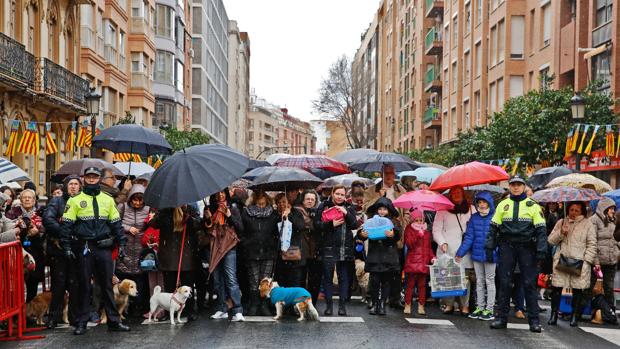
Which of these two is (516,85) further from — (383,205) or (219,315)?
(219,315)

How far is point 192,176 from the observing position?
33.4 feet

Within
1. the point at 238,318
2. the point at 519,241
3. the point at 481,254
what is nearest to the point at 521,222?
the point at 519,241

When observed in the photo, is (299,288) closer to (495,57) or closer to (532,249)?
(532,249)

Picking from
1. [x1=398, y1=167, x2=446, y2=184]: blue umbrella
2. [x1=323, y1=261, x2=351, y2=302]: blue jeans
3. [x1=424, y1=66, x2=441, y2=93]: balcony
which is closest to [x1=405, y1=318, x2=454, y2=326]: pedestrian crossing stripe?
[x1=323, y1=261, x2=351, y2=302]: blue jeans

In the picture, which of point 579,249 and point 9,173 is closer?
point 579,249

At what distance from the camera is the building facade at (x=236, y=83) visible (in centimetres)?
10900

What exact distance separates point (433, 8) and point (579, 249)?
47.6 metres

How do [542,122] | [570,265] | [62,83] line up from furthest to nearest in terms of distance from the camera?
[62,83] < [542,122] < [570,265]

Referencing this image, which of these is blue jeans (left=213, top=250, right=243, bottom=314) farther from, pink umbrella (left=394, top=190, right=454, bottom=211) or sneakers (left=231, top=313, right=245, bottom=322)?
pink umbrella (left=394, top=190, right=454, bottom=211)

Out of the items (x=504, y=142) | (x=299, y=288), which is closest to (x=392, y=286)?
(x=299, y=288)

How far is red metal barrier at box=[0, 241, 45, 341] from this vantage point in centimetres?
916

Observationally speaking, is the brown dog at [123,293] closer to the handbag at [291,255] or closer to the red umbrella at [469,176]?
the handbag at [291,255]

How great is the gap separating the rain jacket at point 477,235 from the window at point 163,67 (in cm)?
4499

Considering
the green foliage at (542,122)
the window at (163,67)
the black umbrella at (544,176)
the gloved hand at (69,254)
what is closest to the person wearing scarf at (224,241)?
the gloved hand at (69,254)
